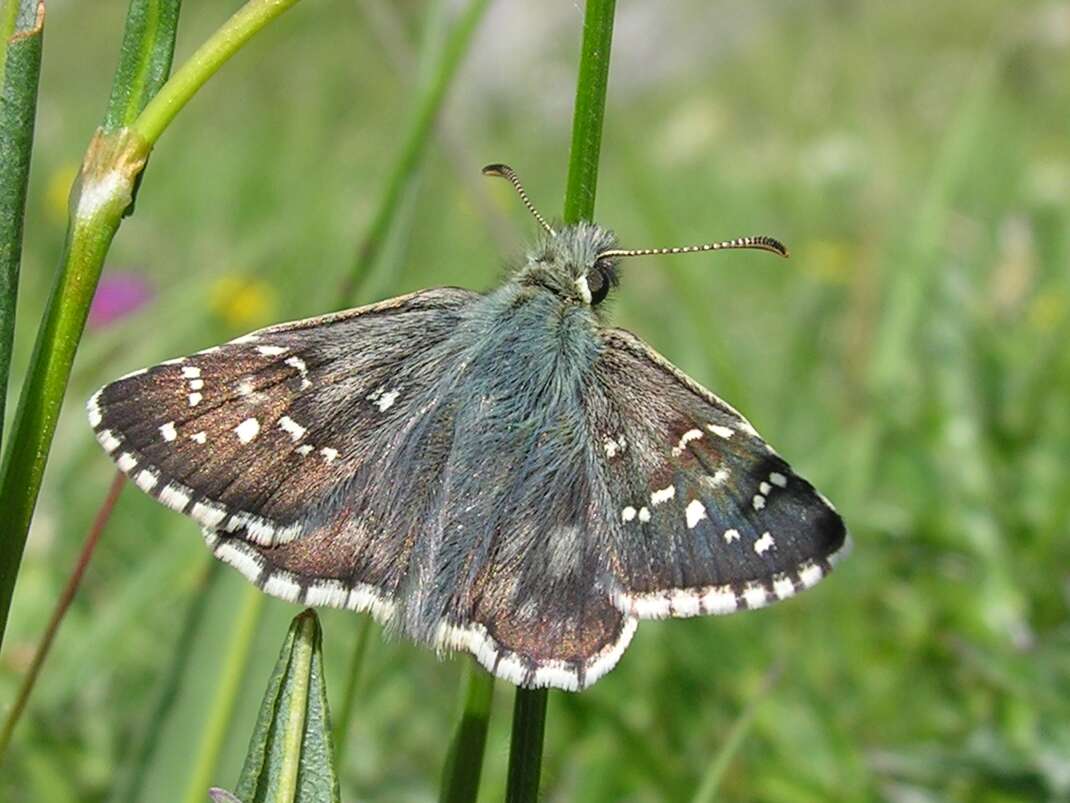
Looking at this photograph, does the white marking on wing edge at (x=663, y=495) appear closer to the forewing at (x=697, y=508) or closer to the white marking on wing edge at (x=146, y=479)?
the forewing at (x=697, y=508)

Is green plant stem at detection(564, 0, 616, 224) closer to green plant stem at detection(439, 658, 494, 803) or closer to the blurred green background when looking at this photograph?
green plant stem at detection(439, 658, 494, 803)

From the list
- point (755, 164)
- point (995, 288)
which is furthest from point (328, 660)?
point (755, 164)

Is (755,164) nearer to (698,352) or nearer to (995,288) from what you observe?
(995,288)

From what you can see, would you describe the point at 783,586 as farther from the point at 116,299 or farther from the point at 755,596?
the point at 116,299

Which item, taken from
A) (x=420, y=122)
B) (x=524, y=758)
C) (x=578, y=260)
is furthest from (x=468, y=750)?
(x=420, y=122)

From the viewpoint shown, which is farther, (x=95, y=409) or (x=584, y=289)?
(x=584, y=289)

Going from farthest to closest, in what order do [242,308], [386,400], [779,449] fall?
[242,308] → [779,449] → [386,400]

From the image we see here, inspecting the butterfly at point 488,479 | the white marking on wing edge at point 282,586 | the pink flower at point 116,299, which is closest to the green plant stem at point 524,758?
the butterfly at point 488,479

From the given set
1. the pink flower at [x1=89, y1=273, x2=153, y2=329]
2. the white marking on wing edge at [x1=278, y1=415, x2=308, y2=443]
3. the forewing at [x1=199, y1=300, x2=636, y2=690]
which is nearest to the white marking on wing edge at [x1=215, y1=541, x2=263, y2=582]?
the forewing at [x1=199, y1=300, x2=636, y2=690]
